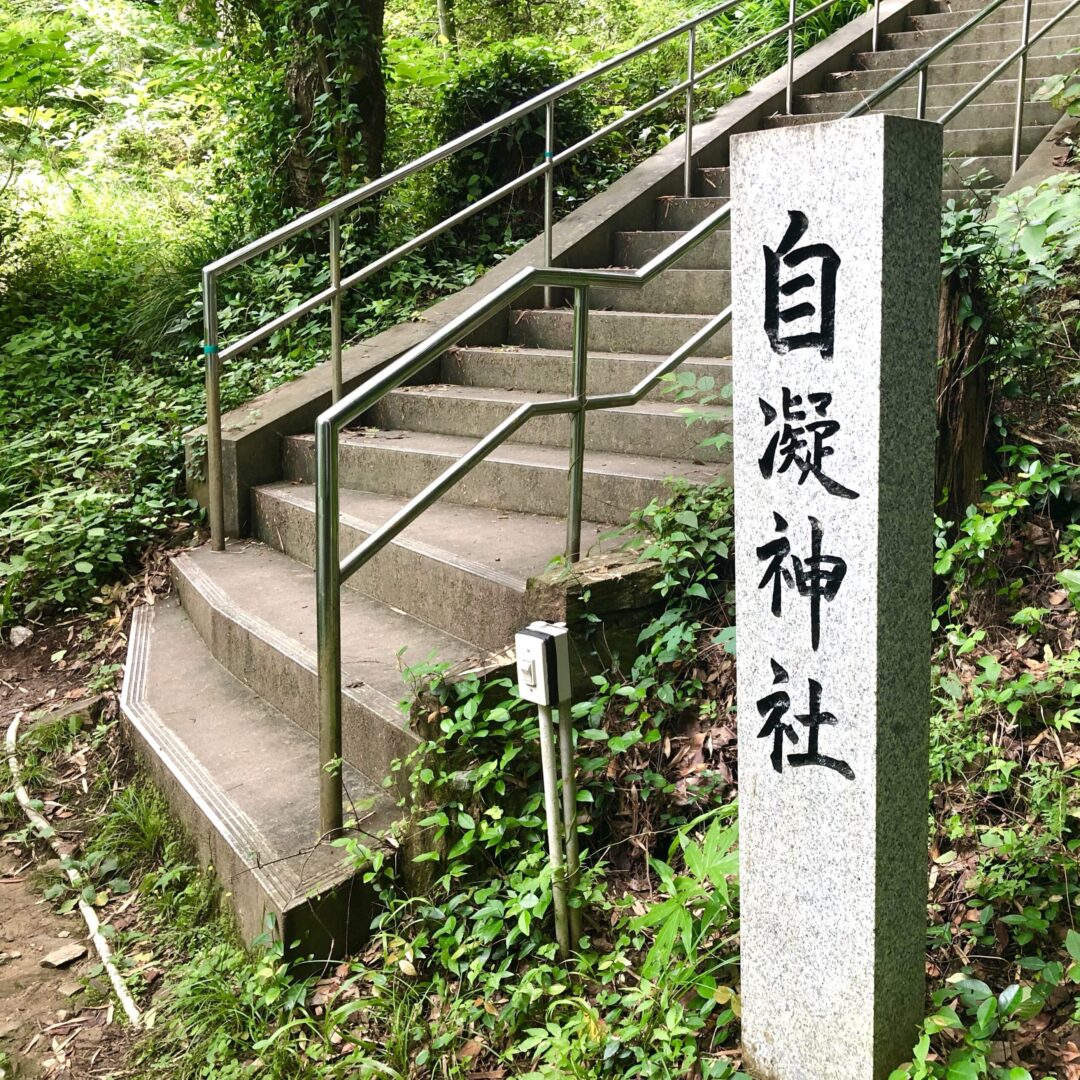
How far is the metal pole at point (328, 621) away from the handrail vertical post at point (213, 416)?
211cm

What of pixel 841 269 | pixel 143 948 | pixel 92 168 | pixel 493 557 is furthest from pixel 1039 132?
pixel 92 168

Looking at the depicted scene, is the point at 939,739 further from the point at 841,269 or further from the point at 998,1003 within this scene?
the point at 841,269

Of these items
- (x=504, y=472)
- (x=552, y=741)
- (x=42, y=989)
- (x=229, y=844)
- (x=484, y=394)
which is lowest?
(x=42, y=989)

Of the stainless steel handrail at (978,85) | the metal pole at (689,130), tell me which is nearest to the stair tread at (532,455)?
the stainless steel handrail at (978,85)

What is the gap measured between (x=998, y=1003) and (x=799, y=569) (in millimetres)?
984

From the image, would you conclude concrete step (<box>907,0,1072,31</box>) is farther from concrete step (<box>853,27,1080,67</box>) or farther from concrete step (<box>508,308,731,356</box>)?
concrete step (<box>508,308,731,356</box>)

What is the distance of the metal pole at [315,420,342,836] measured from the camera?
270cm

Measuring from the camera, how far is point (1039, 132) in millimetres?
5875

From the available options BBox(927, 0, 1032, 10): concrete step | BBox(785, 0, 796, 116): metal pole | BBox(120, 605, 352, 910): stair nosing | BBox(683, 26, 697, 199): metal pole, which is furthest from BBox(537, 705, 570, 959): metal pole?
BBox(927, 0, 1032, 10): concrete step

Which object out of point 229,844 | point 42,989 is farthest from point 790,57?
point 42,989

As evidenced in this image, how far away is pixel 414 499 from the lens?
307cm

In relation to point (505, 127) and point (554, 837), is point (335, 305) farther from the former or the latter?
point (505, 127)

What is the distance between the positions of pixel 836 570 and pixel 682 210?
4.55 meters

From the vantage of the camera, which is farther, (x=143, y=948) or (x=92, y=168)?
(x=92, y=168)
